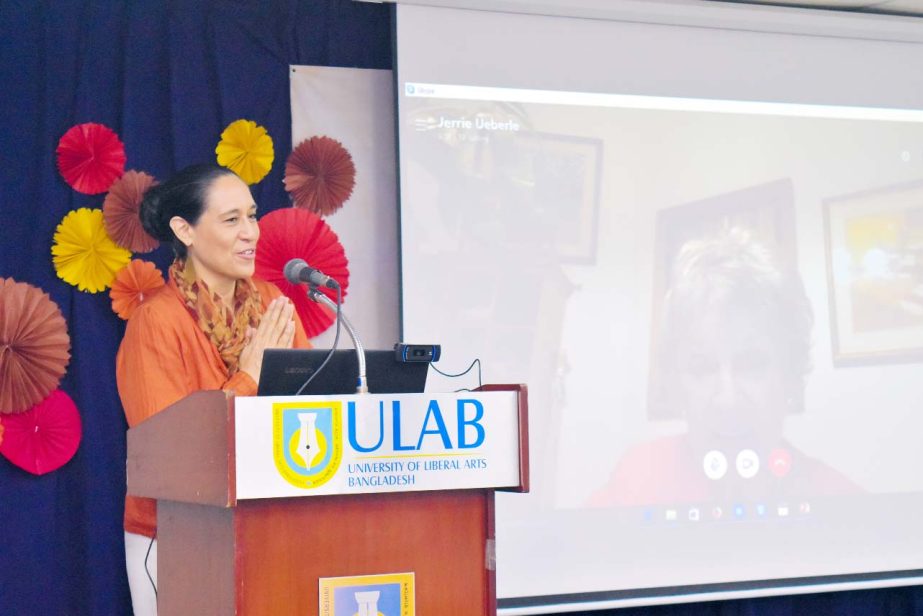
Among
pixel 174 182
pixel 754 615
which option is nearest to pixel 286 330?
pixel 174 182

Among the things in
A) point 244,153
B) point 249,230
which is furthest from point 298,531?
point 244,153

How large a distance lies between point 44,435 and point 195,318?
0.69 metres

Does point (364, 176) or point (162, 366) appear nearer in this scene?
point (162, 366)

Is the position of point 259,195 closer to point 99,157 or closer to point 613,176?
point 99,157

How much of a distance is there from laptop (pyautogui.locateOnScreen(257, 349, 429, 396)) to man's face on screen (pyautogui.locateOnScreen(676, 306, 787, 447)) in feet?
6.02

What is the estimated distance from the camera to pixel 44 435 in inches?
122

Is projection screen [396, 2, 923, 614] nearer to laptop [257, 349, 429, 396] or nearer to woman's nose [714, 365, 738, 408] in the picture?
woman's nose [714, 365, 738, 408]

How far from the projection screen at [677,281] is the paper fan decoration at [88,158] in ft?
3.06

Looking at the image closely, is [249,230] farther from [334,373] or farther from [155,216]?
[334,373]

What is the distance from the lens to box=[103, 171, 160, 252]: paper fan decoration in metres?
3.19

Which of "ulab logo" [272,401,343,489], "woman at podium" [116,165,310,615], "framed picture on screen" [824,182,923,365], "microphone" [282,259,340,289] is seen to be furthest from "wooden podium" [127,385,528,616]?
"framed picture on screen" [824,182,923,365]

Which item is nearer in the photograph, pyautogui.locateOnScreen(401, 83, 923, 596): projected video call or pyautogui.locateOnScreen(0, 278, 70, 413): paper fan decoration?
pyautogui.locateOnScreen(0, 278, 70, 413): paper fan decoration

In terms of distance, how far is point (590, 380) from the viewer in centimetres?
339

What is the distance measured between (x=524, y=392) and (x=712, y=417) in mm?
1924
